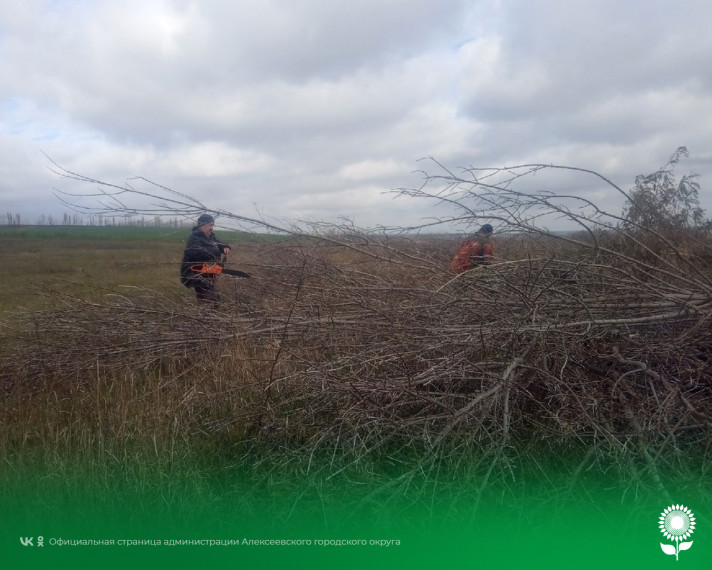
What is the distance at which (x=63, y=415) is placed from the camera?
4121mm

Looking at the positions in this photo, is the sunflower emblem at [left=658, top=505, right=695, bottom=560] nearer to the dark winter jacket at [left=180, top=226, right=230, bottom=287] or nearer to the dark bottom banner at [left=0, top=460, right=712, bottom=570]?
the dark bottom banner at [left=0, top=460, right=712, bottom=570]

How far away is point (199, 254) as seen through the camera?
653 centimetres

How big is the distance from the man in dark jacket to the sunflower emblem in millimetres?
4239

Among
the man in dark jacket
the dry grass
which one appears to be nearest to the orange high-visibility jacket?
the dry grass

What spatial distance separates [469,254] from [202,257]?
118 inches

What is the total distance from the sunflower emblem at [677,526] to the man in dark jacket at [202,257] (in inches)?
167

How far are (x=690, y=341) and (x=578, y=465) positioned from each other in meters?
1.29

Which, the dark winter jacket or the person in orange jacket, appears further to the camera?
the dark winter jacket

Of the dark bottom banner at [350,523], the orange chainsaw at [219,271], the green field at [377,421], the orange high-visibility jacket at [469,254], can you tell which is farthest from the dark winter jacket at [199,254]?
the dark bottom banner at [350,523]

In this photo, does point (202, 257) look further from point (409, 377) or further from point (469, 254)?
point (409, 377)

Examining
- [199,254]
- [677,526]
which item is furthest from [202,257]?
[677,526]

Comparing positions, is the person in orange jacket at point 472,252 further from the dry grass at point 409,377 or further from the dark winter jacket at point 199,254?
the dark winter jacket at point 199,254

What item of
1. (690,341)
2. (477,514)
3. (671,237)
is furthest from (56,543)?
(671,237)

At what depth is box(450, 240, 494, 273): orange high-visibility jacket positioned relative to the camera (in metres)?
4.91
